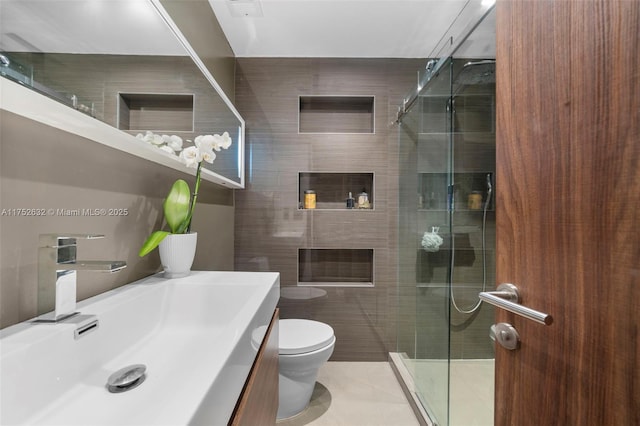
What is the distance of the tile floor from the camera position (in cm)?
154

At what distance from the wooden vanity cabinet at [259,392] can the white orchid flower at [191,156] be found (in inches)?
26.6

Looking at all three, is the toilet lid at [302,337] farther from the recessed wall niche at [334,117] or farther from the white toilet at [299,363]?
the recessed wall niche at [334,117]

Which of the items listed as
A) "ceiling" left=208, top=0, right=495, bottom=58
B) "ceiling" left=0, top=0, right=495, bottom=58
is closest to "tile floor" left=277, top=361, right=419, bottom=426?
"ceiling" left=0, top=0, right=495, bottom=58

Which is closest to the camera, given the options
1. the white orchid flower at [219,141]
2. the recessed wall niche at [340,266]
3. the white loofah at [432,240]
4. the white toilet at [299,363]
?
the white orchid flower at [219,141]

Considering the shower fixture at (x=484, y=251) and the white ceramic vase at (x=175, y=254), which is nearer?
the white ceramic vase at (x=175, y=254)

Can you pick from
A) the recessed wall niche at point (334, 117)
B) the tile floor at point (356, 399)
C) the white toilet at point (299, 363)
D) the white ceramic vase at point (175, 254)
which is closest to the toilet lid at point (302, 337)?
the white toilet at point (299, 363)

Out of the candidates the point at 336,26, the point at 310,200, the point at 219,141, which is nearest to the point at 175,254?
the point at 219,141

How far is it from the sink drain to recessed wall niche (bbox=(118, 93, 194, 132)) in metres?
0.61

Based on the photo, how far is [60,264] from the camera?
600mm

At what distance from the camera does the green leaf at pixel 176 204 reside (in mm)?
1019

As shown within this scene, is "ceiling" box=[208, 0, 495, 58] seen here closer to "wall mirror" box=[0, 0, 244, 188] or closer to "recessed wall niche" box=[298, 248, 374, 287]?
"wall mirror" box=[0, 0, 244, 188]

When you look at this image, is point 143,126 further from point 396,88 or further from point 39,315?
point 396,88

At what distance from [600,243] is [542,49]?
40 cm

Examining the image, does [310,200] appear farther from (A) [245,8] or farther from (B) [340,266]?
(A) [245,8]
